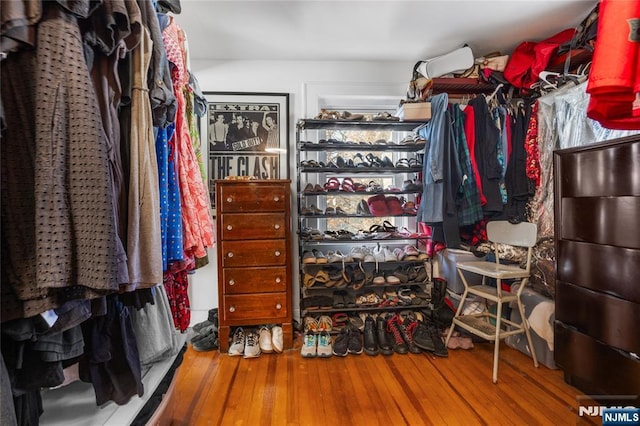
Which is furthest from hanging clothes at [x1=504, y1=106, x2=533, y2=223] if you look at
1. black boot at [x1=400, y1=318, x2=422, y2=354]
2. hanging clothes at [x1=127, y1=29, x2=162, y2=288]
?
hanging clothes at [x1=127, y1=29, x2=162, y2=288]

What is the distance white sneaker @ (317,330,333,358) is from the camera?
1971 millimetres

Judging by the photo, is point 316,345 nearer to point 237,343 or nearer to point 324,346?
point 324,346

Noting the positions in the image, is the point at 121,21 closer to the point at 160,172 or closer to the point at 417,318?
the point at 160,172

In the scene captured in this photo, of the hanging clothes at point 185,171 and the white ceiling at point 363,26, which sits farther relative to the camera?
the white ceiling at point 363,26

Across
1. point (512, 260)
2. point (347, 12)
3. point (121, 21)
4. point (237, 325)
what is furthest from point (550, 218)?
point (121, 21)

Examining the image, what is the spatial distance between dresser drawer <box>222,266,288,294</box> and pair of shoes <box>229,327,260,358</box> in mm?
364

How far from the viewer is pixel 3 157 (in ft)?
1.88

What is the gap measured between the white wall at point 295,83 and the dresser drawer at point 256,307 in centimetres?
49

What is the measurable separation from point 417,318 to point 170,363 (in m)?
1.78

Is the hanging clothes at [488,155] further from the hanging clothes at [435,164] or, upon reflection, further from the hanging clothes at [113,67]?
the hanging clothes at [113,67]

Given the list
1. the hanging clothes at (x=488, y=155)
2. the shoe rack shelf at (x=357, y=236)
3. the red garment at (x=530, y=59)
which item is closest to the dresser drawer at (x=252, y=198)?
the shoe rack shelf at (x=357, y=236)

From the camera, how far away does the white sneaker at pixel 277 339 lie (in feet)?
6.73

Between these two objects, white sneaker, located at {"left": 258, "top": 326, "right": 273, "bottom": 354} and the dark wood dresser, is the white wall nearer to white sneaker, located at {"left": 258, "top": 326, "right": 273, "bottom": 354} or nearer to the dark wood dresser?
white sneaker, located at {"left": 258, "top": 326, "right": 273, "bottom": 354}

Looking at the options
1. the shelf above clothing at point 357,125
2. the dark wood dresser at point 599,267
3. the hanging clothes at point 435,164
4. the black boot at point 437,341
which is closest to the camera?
the dark wood dresser at point 599,267
